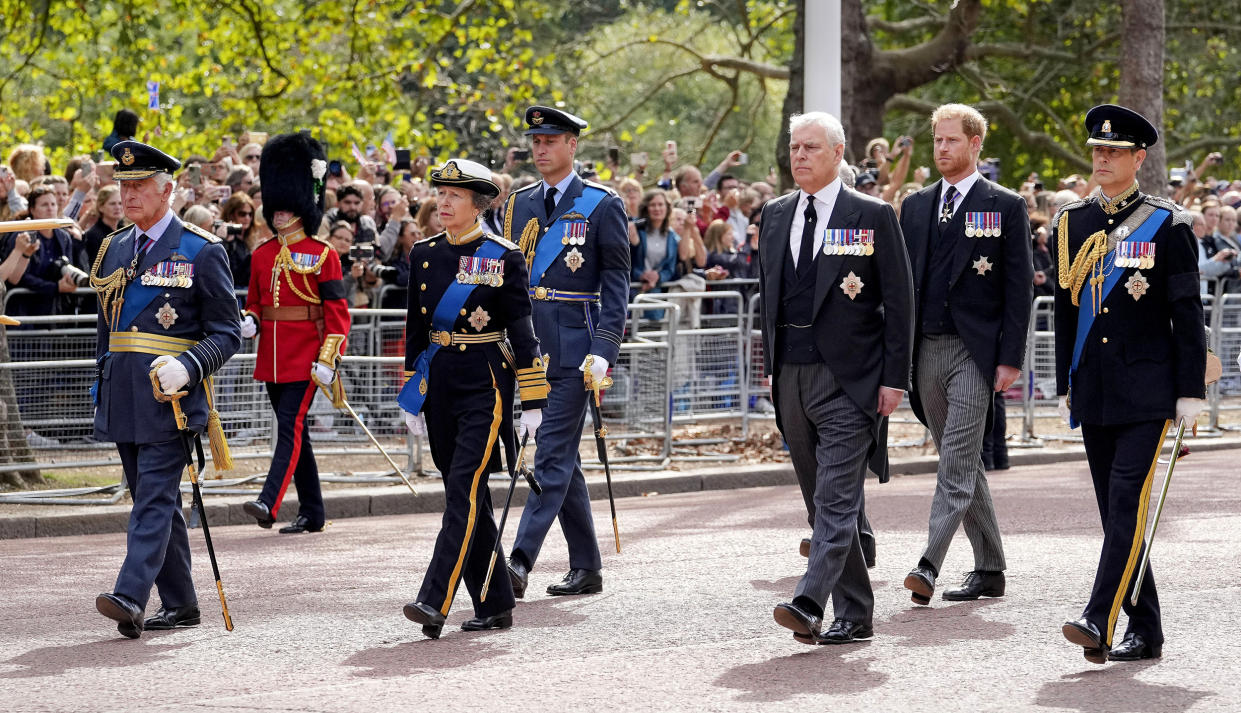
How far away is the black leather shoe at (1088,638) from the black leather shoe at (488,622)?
7.67 ft

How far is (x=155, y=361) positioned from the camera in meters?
7.79

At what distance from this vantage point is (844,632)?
24.3ft

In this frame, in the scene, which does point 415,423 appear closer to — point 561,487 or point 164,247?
point 561,487

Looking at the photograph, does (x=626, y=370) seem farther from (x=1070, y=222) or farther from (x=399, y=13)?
(x=399, y=13)

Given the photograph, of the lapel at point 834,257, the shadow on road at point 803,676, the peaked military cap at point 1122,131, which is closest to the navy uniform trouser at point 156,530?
the shadow on road at point 803,676

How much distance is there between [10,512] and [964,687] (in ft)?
23.7

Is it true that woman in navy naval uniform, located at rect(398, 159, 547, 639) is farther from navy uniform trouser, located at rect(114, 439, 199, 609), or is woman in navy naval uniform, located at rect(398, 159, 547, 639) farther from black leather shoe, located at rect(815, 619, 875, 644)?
black leather shoe, located at rect(815, 619, 875, 644)

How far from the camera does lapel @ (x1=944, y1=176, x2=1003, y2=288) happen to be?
8.55 metres

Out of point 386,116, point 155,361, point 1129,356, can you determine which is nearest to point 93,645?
point 155,361

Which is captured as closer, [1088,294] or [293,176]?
[1088,294]

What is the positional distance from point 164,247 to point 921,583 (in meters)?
3.50

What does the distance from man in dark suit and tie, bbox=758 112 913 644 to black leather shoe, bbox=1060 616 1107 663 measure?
35.7 inches

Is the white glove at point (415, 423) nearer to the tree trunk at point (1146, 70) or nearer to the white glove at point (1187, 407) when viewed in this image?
the white glove at point (1187, 407)

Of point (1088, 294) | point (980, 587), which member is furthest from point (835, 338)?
point (980, 587)
